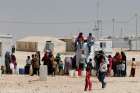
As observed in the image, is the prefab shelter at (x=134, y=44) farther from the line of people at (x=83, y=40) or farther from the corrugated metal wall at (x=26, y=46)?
the line of people at (x=83, y=40)

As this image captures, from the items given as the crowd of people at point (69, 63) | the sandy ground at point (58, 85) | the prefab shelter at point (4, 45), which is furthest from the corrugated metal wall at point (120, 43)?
the sandy ground at point (58, 85)

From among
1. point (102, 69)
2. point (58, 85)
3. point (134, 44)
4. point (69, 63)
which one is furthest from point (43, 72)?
point (134, 44)

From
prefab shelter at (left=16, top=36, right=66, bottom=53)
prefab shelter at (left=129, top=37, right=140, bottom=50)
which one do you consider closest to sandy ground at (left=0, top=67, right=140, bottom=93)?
prefab shelter at (left=16, top=36, right=66, bottom=53)

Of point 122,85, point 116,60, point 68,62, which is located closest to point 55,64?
point 68,62

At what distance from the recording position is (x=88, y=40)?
28469mm

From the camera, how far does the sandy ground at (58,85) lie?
21.5 metres

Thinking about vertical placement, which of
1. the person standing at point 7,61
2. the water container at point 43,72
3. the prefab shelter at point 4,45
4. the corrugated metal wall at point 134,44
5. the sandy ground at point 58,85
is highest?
the corrugated metal wall at point 134,44

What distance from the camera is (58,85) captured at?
23.5m

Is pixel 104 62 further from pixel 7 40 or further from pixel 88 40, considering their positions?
pixel 7 40

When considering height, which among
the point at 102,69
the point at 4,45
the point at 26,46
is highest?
the point at 26,46

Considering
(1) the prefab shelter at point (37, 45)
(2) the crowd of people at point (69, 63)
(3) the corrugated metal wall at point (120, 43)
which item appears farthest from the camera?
(3) the corrugated metal wall at point (120, 43)

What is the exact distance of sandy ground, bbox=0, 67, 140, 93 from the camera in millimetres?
21469

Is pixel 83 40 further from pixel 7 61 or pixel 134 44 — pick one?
pixel 134 44

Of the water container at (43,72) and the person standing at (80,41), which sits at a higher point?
the person standing at (80,41)
